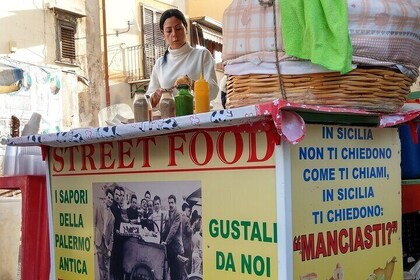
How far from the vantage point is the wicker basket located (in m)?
1.89

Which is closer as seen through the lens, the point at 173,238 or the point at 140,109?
the point at 173,238

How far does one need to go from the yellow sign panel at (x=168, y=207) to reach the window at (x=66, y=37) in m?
8.85

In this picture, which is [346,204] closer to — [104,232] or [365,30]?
[365,30]

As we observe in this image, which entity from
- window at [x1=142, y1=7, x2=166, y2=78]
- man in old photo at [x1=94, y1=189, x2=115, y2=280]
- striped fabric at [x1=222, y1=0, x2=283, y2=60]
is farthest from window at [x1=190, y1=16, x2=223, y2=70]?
striped fabric at [x1=222, y1=0, x2=283, y2=60]

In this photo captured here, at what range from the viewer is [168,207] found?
203cm

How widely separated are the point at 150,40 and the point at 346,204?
12168 mm

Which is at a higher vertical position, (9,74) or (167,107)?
(9,74)

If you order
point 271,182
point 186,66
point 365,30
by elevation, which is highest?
point 186,66

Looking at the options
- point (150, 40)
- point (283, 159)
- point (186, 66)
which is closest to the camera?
point (283, 159)

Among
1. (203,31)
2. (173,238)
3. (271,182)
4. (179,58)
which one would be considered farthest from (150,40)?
(271,182)

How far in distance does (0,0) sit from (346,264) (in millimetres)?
9216

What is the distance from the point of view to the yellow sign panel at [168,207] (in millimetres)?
1786

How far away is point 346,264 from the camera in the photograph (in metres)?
1.93

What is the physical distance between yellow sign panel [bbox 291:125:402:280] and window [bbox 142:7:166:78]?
1152 centimetres
